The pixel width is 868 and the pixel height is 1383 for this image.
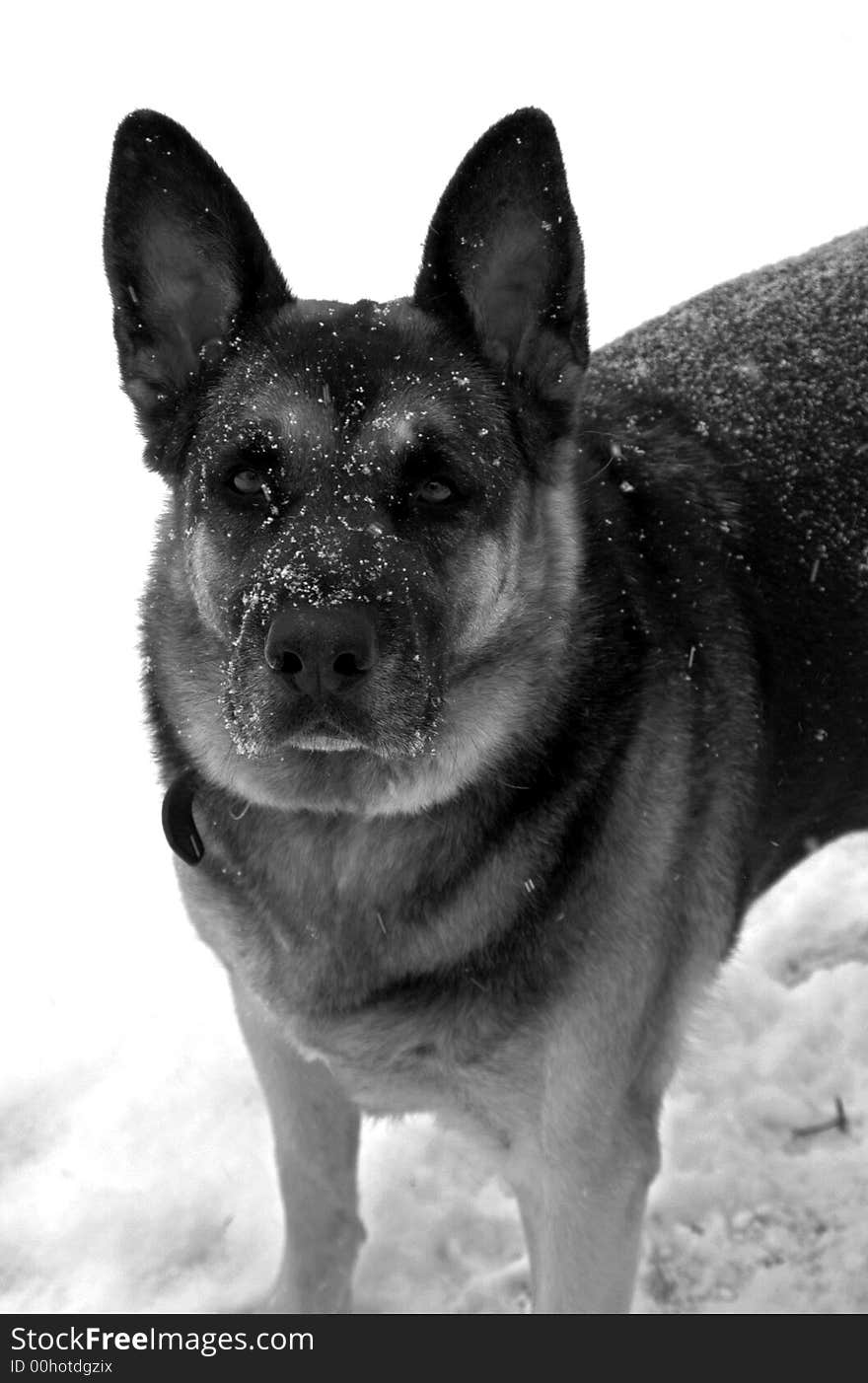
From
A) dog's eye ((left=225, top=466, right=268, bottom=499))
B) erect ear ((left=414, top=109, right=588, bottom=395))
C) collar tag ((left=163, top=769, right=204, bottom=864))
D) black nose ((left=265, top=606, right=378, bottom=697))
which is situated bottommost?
collar tag ((left=163, top=769, right=204, bottom=864))

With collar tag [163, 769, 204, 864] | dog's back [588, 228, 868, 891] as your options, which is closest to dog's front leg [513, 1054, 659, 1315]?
dog's back [588, 228, 868, 891]

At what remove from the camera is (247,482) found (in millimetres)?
2611

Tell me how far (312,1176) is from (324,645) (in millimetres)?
1677

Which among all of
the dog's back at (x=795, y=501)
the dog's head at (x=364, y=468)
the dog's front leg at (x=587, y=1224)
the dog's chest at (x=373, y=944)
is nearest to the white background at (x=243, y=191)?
the dog's chest at (x=373, y=944)

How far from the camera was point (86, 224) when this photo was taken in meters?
8.59

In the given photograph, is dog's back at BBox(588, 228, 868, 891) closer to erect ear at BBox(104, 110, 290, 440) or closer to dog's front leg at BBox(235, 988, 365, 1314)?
erect ear at BBox(104, 110, 290, 440)

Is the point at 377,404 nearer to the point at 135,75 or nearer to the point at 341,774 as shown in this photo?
the point at 341,774

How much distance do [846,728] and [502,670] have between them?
97cm

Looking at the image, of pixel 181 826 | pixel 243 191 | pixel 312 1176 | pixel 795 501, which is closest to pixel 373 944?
pixel 181 826

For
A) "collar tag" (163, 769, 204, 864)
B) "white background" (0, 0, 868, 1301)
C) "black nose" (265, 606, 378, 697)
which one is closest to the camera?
"black nose" (265, 606, 378, 697)

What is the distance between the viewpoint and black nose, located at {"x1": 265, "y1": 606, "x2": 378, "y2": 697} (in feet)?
7.54

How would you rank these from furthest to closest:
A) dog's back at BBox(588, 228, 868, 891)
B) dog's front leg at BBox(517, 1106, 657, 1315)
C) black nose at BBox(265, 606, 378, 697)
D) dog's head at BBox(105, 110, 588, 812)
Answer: dog's back at BBox(588, 228, 868, 891), dog's front leg at BBox(517, 1106, 657, 1315), dog's head at BBox(105, 110, 588, 812), black nose at BBox(265, 606, 378, 697)

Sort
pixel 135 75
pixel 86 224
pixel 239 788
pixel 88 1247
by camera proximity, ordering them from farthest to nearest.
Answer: pixel 135 75 → pixel 86 224 → pixel 88 1247 → pixel 239 788

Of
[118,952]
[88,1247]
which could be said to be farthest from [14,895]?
[88,1247]
